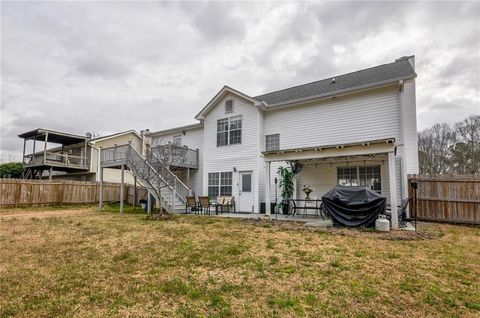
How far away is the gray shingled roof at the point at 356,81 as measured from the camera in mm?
12203

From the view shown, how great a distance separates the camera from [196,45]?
1591 centimetres

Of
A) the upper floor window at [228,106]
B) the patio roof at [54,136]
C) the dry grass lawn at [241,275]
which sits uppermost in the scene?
the upper floor window at [228,106]

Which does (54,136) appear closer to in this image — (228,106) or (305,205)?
(228,106)

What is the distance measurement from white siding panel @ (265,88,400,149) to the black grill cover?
149 inches

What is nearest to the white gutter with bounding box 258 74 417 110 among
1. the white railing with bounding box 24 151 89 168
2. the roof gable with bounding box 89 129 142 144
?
the roof gable with bounding box 89 129 142 144

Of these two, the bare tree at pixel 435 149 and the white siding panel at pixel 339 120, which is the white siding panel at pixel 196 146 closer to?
the white siding panel at pixel 339 120

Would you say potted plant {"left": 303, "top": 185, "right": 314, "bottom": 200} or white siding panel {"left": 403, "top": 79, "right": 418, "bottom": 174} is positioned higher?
white siding panel {"left": 403, "top": 79, "right": 418, "bottom": 174}

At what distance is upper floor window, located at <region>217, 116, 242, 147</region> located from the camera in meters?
15.8

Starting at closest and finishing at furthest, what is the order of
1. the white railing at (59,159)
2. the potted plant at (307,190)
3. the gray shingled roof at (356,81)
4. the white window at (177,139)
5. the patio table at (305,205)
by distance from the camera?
the gray shingled roof at (356,81) → the patio table at (305,205) → the potted plant at (307,190) → the white window at (177,139) → the white railing at (59,159)

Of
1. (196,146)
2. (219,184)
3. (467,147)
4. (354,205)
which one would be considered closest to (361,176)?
(354,205)

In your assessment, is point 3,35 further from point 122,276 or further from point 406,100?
point 406,100

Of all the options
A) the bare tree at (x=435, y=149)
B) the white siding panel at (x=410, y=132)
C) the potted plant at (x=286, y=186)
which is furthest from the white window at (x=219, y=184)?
the bare tree at (x=435, y=149)

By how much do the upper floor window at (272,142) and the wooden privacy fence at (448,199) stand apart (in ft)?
20.4

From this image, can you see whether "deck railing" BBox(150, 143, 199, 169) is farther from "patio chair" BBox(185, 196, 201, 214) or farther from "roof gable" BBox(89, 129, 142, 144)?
"roof gable" BBox(89, 129, 142, 144)
